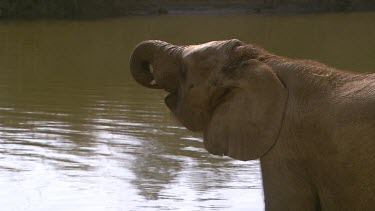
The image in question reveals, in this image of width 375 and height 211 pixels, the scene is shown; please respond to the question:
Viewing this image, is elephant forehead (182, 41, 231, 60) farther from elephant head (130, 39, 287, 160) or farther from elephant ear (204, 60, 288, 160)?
elephant ear (204, 60, 288, 160)

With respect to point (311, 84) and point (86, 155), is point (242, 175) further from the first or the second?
point (311, 84)

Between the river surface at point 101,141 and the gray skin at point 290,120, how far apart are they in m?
0.89

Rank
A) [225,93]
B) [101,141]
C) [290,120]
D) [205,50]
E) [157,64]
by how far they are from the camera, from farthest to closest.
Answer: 1. [101,141]
2. [157,64]
3. [205,50]
4. [225,93]
5. [290,120]

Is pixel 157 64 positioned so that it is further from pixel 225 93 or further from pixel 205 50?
pixel 225 93

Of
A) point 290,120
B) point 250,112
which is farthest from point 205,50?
point 290,120

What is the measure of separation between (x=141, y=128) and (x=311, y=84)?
721cm

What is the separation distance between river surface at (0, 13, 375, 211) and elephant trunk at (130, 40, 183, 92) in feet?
1.22

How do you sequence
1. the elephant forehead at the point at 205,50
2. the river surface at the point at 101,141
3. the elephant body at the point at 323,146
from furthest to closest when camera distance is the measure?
1. the river surface at the point at 101,141
2. the elephant forehead at the point at 205,50
3. the elephant body at the point at 323,146

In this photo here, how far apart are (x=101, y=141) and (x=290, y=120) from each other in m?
6.47

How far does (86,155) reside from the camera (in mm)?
9359

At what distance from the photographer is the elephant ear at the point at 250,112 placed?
12.2ft

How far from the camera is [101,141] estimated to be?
9992mm

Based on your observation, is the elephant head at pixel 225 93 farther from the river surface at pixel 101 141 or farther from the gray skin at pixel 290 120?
the river surface at pixel 101 141

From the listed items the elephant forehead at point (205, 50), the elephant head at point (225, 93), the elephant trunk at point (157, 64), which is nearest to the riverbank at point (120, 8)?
the elephant trunk at point (157, 64)
